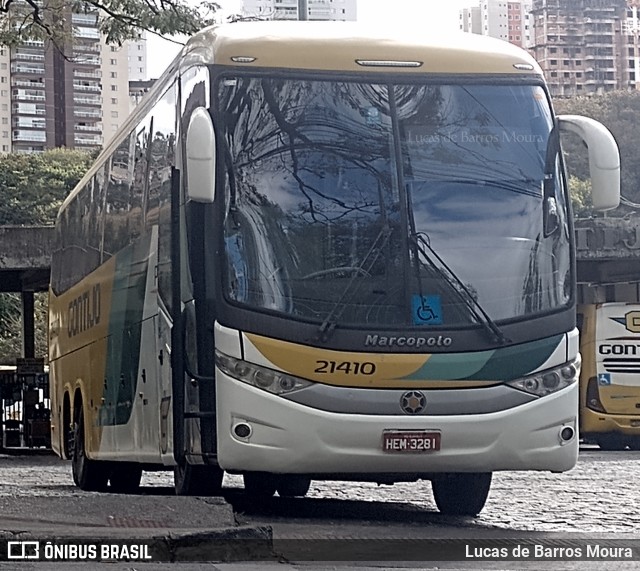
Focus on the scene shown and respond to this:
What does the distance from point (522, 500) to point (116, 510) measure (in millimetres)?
6041

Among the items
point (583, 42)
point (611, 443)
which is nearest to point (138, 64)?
point (583, 42)

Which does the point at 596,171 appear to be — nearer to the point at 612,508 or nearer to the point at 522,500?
the point at 612,508

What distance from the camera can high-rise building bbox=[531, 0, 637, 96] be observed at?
164750mm

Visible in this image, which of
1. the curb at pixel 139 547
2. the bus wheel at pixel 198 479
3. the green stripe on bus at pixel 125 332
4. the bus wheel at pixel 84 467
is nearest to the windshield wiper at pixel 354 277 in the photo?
the bus wheel at pixel 198 479

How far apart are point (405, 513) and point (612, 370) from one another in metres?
18.3

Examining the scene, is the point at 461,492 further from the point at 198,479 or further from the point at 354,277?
the point at 354,277

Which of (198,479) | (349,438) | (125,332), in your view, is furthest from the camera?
(125,332)

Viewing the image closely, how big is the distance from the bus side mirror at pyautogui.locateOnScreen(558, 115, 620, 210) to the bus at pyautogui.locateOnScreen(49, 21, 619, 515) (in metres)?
0.02

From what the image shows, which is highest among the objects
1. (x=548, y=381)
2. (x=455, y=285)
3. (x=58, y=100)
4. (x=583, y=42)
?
(x=583, y=42)

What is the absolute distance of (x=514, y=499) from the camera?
49.3 ft

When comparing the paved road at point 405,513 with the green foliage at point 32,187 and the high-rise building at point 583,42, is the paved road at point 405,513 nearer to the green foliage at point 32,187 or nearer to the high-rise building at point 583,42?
the green foliage at point 32,187

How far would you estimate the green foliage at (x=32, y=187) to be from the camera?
88.1 metres

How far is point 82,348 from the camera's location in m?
16.5

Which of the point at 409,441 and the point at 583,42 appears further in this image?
the point at 583,42
